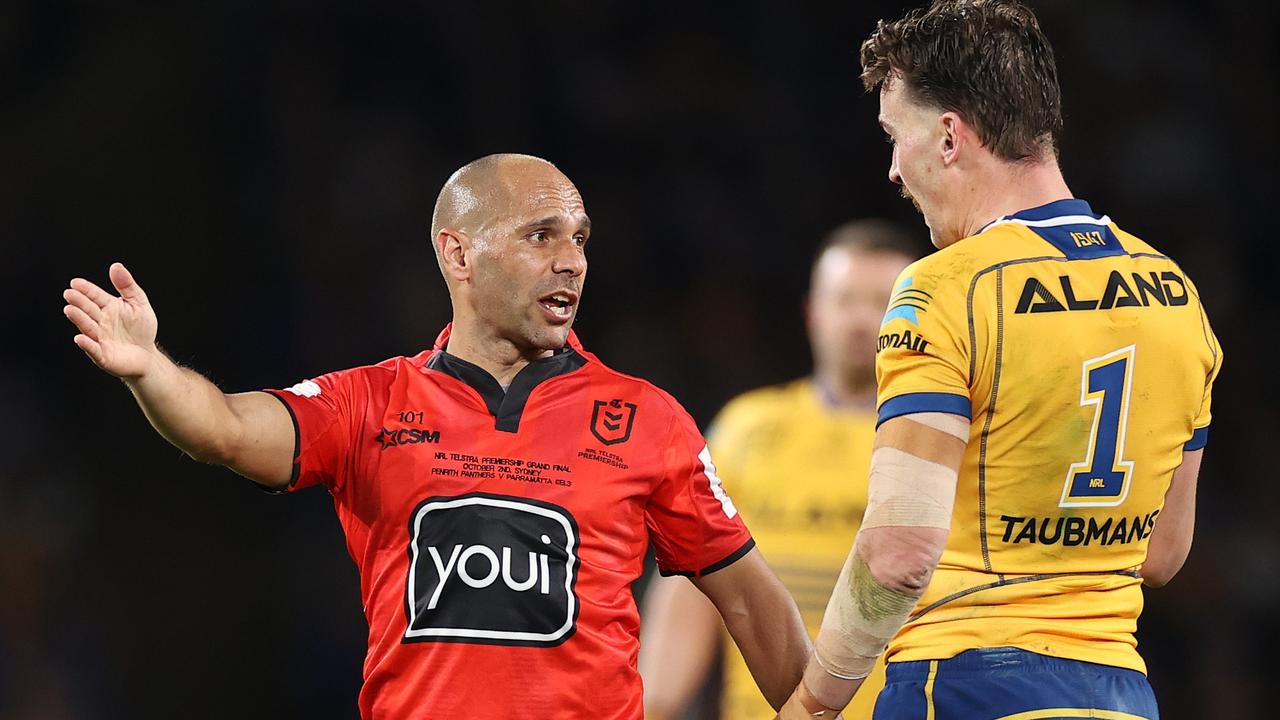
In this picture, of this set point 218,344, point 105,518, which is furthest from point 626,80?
point 105,518

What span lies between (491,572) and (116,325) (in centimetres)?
86

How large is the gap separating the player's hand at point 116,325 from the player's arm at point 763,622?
4.21 ft

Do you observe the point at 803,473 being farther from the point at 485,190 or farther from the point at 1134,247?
the point at 1134,247

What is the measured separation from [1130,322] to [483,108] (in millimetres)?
6870

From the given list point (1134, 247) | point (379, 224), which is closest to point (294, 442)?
point (1134, 247)

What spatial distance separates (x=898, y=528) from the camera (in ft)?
8.27

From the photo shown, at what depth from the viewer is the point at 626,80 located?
9328 mm

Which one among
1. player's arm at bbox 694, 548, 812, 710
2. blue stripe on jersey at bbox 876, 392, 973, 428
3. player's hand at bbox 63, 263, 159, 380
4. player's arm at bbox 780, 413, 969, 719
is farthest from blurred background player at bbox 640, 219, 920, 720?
player's hand at bbox 63, 263, 159, 380

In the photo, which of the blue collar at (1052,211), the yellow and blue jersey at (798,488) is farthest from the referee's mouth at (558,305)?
the yellow and blue jersey at (798,488)

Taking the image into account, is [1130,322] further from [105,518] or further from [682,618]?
[105,518]

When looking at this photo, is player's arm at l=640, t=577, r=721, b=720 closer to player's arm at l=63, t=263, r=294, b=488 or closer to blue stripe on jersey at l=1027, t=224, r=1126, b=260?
player's arm at l=63, t=263, r=294, b=488

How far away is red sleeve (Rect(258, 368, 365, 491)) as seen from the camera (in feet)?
9.61

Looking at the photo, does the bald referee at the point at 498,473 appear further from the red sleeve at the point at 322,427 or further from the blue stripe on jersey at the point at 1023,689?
the blue stripe on jersey at the point at 1023,689

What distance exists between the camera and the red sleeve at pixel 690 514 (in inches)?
122
